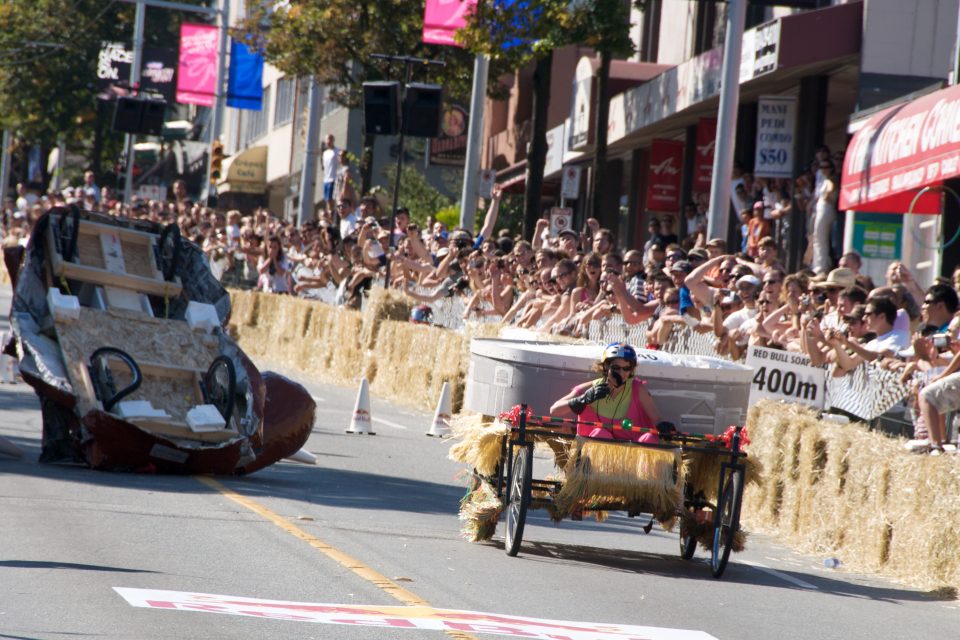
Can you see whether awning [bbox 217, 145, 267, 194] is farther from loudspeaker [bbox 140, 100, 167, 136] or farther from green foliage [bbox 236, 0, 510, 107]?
green foliage [bbox 236, 0, 510, 107]

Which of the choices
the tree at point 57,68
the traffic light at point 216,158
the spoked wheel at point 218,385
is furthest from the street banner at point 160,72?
the spoked wheel at point 218,385

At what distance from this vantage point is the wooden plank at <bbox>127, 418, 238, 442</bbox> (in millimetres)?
14531

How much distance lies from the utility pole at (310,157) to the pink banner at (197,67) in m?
15.2

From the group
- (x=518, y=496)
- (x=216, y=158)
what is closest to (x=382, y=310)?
(x=518, y=496)

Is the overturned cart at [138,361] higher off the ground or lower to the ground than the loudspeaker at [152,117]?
lower

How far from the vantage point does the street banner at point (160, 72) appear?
192ft

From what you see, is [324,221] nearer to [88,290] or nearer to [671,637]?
[88,290]

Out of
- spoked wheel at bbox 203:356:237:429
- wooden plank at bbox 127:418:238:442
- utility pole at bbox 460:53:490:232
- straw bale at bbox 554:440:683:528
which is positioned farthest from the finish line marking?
utility pole at bbox 460:53:490:232

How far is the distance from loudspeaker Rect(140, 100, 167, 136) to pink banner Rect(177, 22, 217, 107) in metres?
10.1

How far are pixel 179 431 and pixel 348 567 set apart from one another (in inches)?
191

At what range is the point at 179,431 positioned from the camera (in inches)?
580

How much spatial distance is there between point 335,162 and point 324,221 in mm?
3601

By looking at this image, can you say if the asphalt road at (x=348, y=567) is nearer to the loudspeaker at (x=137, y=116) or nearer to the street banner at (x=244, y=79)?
the loudspeaker at (x=137, y=116)

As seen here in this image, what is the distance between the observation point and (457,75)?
41750mm
